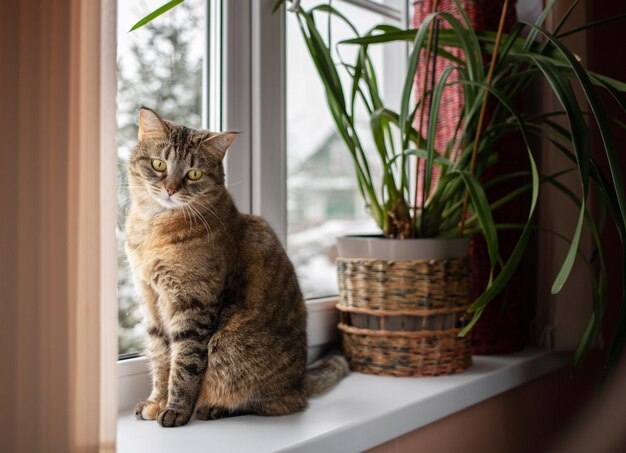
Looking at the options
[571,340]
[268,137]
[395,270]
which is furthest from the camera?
[571,340]

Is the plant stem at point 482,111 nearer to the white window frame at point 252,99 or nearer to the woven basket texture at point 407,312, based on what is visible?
the woven basket texture at point 407,312

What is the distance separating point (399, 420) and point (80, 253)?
0.63 metres

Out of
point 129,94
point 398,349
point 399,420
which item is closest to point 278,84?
point 129,94

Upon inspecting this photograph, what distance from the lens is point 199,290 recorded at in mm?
887

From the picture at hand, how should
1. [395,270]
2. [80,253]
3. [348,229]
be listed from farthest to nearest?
[348,229] → [395,270] → [80,253]

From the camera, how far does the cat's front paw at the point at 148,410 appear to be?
922mm

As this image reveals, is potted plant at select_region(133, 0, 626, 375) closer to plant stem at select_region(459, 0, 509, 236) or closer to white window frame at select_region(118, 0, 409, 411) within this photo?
plant stem at select_region(459, 0, 509, 236)

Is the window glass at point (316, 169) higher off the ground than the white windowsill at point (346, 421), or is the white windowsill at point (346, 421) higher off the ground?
the window glass at point (316, 169)

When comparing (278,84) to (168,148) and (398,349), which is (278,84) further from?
(398,349)

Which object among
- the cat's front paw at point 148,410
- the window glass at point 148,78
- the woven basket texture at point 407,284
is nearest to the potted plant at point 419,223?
the woven basket texture at point 407,284

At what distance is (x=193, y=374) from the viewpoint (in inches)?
34.6

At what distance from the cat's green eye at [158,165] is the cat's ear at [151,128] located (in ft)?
0.12

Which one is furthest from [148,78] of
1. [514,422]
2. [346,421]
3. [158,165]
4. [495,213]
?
[514,422]

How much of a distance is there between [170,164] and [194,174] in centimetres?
4
